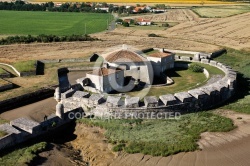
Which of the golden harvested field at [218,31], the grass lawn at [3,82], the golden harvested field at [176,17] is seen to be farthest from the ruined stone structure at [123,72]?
the golden harvested field at [176,17]

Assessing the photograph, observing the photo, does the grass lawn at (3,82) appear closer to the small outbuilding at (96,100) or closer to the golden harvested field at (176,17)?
the small outbuilding at (96,100)

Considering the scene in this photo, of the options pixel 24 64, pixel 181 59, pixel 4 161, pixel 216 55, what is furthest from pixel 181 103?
pixel 216 55

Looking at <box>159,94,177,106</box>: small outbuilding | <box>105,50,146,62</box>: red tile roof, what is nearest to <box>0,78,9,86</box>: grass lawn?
<box>105,50,146,62</box>: red tile roof

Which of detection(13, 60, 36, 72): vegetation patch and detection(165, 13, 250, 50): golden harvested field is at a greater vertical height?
detection(165, 13, 250, 50): golden harvested field

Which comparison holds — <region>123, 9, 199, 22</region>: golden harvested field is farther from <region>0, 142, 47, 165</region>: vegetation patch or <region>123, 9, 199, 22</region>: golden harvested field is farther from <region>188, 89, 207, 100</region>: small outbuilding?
<region>0, 142, 47, 165</region>: vegetation patch

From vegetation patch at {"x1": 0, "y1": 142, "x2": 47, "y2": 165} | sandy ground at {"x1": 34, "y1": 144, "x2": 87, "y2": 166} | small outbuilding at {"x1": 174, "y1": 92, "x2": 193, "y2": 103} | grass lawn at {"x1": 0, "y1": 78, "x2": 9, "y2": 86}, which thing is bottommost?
sandy ground at {"x1": 34, "y1": 144, "x2": 87, "y2": 166}

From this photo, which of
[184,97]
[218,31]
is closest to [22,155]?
[184,97]

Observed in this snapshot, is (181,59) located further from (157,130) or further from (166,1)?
(166,1)
